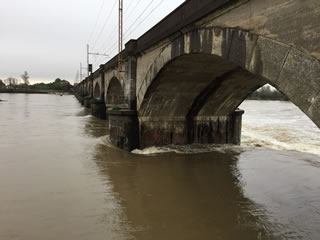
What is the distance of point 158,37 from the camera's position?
947 centimetres

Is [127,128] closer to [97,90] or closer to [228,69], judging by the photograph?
[228,69]

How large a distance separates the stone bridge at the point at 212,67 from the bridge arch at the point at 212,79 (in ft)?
0.05

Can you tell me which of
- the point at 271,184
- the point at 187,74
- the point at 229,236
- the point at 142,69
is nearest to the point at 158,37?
the point at 187,74

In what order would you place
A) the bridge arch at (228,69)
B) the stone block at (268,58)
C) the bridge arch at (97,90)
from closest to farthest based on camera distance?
the bridge arch at (228,69), the stone block at (268,58), the bridge arch at (97,90)

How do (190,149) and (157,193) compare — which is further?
(190,149)

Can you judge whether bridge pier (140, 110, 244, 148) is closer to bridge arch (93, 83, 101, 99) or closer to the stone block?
the stone block

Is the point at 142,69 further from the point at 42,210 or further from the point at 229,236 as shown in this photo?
the point at 229,236

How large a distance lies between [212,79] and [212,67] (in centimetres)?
146

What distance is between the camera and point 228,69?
30.9ft

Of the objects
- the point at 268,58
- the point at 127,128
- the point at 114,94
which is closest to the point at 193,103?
the point at 127,128

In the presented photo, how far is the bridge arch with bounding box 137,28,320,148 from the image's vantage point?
3.69 m

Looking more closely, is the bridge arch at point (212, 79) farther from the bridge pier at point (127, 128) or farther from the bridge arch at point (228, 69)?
the bridge pier at point (127, 128)

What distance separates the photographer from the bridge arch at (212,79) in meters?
3.69

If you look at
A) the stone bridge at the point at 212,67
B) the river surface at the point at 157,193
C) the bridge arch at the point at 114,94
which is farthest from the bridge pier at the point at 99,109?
the river surface at the point at 157,193
